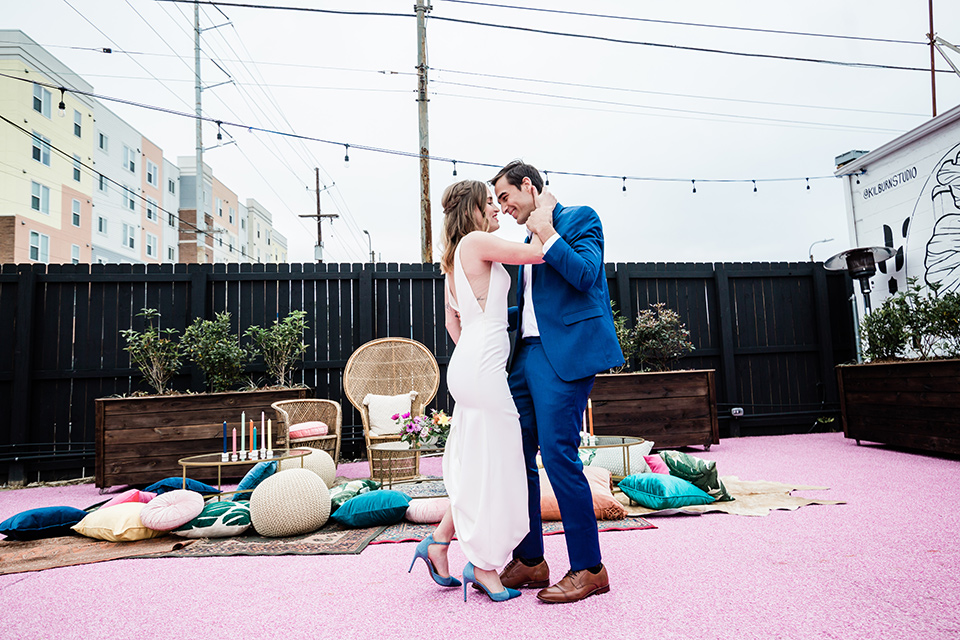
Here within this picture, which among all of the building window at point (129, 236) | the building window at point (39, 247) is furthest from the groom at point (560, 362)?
the building window at point (129, 236)

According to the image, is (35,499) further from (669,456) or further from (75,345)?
(669,456)

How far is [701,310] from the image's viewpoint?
7.03 meters

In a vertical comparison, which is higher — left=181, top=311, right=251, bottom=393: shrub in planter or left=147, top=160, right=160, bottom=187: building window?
left=147, top=160, right=160, bottom=187: building window

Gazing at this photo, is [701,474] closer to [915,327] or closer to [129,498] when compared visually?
[915,327]

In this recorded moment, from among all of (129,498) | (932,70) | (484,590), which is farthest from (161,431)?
(932,70)

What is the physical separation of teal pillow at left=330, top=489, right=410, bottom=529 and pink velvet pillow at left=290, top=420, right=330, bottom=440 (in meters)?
1.83

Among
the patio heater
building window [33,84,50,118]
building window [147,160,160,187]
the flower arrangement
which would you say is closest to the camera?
the flower arrangement

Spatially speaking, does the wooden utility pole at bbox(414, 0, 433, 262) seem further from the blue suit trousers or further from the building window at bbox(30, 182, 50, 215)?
the building window at bbox(30, 182, 50, 215)

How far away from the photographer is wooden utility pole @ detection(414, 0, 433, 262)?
25.5 feet

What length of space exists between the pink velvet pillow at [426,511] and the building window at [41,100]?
19.6 meters

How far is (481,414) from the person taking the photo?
6.59 feet

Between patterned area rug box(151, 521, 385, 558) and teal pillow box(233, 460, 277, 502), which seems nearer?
patterned area rug box(151, 521, 385, 558)

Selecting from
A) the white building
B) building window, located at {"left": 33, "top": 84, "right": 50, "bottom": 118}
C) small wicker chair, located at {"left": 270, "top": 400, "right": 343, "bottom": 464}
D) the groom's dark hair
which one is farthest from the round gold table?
building window, located at {"left": 33, "top": 84, "right": 50, "bottom": 118}

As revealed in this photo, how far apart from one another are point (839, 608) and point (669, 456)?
2.03 meters
